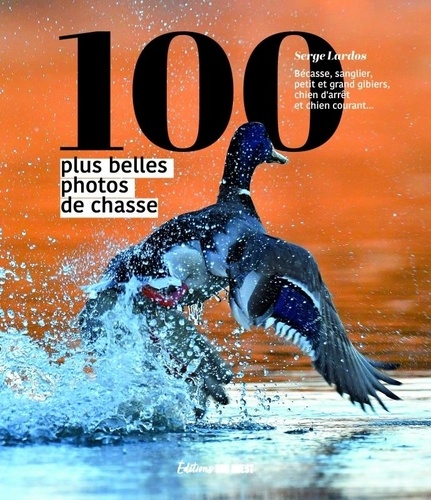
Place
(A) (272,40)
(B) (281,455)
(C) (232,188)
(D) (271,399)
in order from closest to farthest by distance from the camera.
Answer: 1. (B) (281,455)
2. (D) (271,399)
3. (C) (232,188)
4. (A) (272,40)

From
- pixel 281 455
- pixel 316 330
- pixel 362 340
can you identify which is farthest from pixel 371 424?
pixel 362 340

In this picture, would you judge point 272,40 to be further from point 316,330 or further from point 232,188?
point 316,330

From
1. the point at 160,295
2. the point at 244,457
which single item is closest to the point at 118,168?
the point at 160,295

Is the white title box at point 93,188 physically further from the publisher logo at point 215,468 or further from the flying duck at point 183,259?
the publisher logo at point 215,468

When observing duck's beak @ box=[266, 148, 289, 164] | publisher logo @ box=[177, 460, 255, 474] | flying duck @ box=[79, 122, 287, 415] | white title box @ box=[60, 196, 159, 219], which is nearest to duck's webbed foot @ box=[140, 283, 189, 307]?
flying duck @ box=[79, 122, 287, 415]

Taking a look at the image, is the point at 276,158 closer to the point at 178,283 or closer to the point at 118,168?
the point at 118,168

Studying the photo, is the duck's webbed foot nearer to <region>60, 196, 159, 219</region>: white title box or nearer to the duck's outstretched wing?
the duck's outstretched wing
